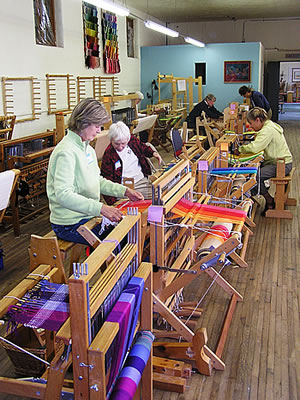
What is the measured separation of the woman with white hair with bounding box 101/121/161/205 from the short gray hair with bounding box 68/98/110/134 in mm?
1185

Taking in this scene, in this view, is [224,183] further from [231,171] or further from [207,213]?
[207,213]

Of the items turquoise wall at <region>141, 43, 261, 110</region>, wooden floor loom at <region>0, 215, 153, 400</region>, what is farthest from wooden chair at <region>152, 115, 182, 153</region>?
wooden floor loom at <region>0, 215, 153, 400</region>

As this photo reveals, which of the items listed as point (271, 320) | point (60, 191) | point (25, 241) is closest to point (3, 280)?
point (25, 241)

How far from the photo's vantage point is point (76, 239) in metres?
2.73

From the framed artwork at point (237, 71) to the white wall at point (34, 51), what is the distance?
427 cm

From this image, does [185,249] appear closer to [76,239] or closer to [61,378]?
[76,239]

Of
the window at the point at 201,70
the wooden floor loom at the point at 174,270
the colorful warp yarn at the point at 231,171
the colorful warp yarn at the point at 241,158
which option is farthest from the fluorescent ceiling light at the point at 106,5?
the window at the point at 201,70

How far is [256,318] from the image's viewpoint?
3.11 m

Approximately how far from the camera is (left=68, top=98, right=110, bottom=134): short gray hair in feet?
8.45

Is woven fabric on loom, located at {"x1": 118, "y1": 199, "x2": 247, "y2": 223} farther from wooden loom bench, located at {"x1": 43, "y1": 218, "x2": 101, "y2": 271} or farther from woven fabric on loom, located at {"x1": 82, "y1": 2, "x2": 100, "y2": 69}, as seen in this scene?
woven fabric on loom, located at {"x1": 82, "y1": 2, "x2": 100, "y2": 69}

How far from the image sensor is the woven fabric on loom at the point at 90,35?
8.74 metres

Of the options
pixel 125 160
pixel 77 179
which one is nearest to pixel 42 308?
pixel 77 179

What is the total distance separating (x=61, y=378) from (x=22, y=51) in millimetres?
5918

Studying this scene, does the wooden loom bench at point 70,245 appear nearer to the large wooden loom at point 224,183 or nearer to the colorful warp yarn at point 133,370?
the colorful warp yarn at point 133,370
